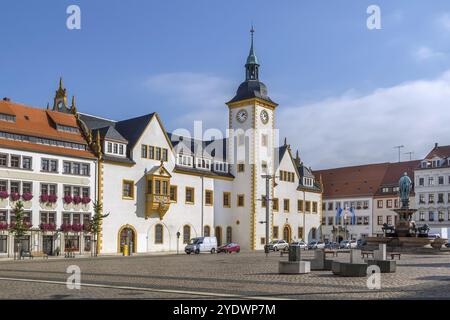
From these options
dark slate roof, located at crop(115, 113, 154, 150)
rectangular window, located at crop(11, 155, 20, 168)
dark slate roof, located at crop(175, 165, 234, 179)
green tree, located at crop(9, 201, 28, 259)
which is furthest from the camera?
dark slate roof, located at crop(175, 165, 234, 179)

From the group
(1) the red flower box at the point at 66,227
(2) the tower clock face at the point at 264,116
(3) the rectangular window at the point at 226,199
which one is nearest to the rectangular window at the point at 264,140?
(2) the tower clock face at the point at 264,116

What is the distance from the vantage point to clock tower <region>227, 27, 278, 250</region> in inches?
2955

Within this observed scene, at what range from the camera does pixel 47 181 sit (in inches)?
2058

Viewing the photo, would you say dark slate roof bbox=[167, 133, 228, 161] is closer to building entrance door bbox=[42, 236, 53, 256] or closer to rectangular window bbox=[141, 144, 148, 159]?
rectangular window bbox=[141, 144, 148, 159]

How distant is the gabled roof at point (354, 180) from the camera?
343 ft

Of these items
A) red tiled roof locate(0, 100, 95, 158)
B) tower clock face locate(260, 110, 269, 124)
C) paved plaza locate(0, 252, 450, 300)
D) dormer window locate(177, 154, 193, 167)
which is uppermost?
tower clock face locate(260, 110, 269, 124)

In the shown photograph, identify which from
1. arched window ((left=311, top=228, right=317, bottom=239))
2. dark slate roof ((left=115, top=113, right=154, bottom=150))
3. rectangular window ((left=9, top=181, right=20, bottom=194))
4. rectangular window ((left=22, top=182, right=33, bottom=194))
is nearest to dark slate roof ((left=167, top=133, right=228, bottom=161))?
dark slate roof ((left=115, top=113, right=154, bottom=150))

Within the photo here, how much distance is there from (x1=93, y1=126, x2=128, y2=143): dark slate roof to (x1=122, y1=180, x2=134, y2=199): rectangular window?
4.18 metres

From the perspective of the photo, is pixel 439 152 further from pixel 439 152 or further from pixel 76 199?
pixel 76 199

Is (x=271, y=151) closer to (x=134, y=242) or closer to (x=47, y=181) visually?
(x=134, y=242)

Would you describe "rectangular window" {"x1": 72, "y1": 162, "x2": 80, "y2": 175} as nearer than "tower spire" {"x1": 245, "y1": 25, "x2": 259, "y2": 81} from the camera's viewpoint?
Yes

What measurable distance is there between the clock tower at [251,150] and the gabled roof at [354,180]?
101 ft

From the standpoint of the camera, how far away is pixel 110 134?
59.5 m
